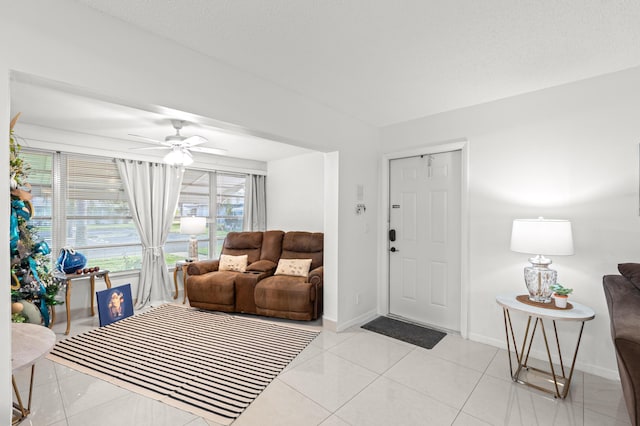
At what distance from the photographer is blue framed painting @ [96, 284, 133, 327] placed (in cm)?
353

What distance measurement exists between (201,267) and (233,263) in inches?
17.5

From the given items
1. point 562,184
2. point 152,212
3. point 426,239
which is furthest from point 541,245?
point 152,212

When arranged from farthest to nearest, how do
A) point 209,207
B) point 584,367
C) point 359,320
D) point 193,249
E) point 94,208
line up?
point 209,207 < point 193,249 < point 94,208 < point 359,320 < point 584,367

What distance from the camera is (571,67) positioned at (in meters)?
2.31

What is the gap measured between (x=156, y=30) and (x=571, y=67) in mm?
2971

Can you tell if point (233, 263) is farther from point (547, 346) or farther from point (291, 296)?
point (547, 346)

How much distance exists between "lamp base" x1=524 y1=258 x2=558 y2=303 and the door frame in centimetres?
76

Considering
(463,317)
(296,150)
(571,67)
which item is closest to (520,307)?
(463,317)

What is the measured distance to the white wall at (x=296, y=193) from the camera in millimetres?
A: 5328

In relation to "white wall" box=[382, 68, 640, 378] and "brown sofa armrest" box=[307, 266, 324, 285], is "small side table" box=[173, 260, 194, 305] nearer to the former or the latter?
"brown sofa armrest" box=[307, 266, 324, 285]

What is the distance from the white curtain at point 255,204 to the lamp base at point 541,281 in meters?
4.65

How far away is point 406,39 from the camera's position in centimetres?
196

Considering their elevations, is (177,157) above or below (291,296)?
above

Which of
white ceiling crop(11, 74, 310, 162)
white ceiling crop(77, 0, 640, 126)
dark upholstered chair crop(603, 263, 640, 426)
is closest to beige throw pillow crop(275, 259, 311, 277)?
white ceiling crop(11, 74, 310, 162)
